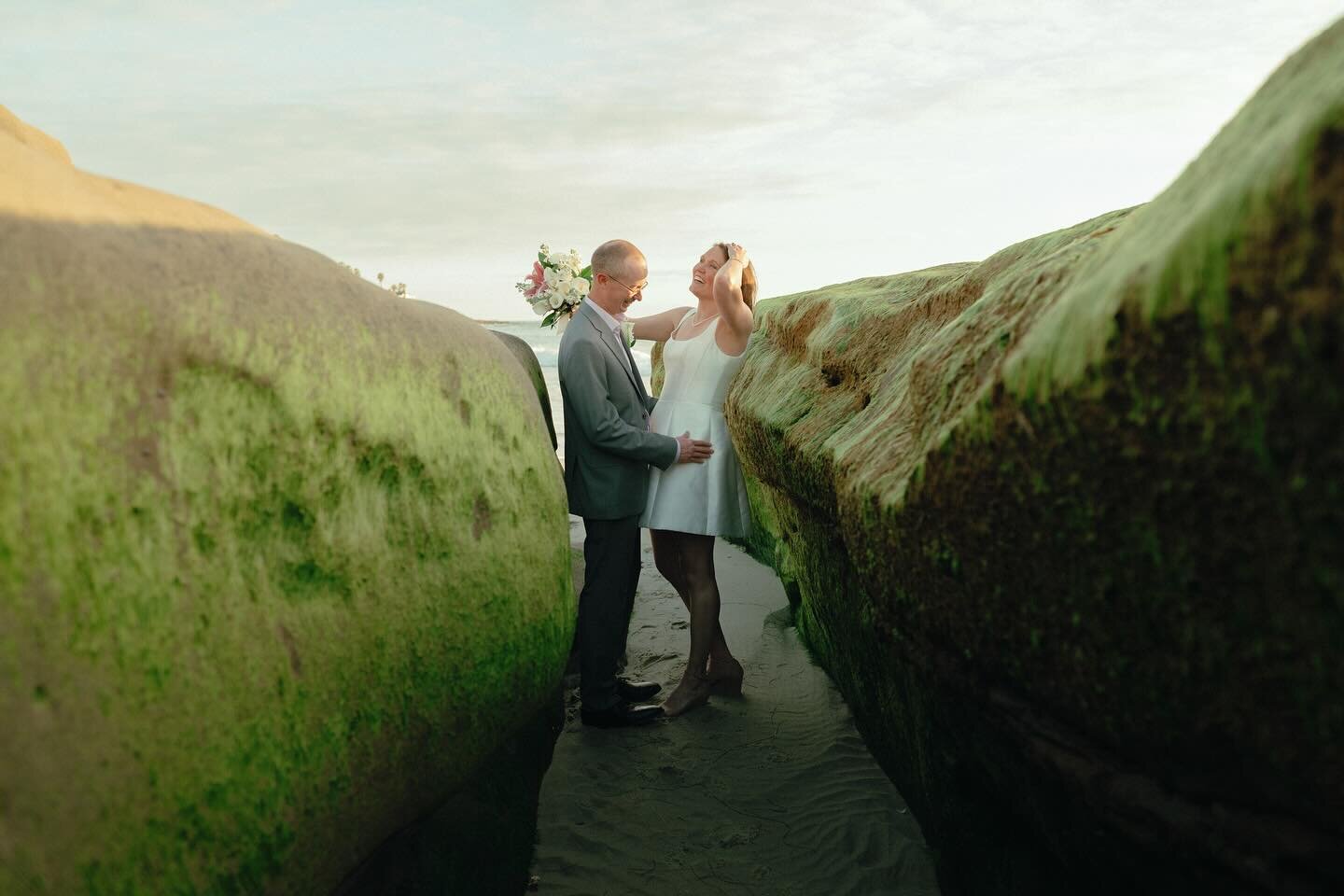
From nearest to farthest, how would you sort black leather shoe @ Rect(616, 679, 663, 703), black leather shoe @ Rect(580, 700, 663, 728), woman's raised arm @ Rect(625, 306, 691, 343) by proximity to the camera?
black leather shoe @ Rect(580, 700, 663, 728), black leather shoe @ Rect(616, 679, 663, 703), woman's raised arm @ Rect(625, 306, 691, 343)

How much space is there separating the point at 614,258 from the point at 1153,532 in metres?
3.17

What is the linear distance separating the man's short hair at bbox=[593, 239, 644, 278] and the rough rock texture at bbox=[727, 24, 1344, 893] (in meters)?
2.03

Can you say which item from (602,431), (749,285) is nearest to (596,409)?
(602,431)

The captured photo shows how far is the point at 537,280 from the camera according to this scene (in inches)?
199

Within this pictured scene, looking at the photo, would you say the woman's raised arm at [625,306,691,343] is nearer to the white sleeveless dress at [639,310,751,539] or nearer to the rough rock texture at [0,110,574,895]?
the white sleeveless dress at [639,310,751,539]

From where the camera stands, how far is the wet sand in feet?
10.5

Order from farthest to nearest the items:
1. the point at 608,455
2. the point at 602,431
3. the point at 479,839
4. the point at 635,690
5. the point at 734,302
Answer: the point at 635,690, the point at 734,302, the point at 608,455, the point at 602,431, the point at 479,839

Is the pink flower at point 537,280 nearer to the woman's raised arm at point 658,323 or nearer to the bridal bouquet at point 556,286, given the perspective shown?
the bridal bouquet at point 556,286

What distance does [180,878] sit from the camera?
5.61 feet

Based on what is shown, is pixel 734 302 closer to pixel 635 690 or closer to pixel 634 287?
pixel 634 287

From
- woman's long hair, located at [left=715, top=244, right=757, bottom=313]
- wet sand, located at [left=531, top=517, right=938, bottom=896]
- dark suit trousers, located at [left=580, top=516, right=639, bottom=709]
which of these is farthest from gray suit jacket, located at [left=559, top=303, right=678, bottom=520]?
wet sand, located at [left=531, top=517, right=938, bottom=896]

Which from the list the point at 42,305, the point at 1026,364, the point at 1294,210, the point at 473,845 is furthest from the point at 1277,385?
the point at 473,845

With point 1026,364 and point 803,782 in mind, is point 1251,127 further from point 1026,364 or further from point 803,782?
point 803,782

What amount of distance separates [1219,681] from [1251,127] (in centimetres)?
85
